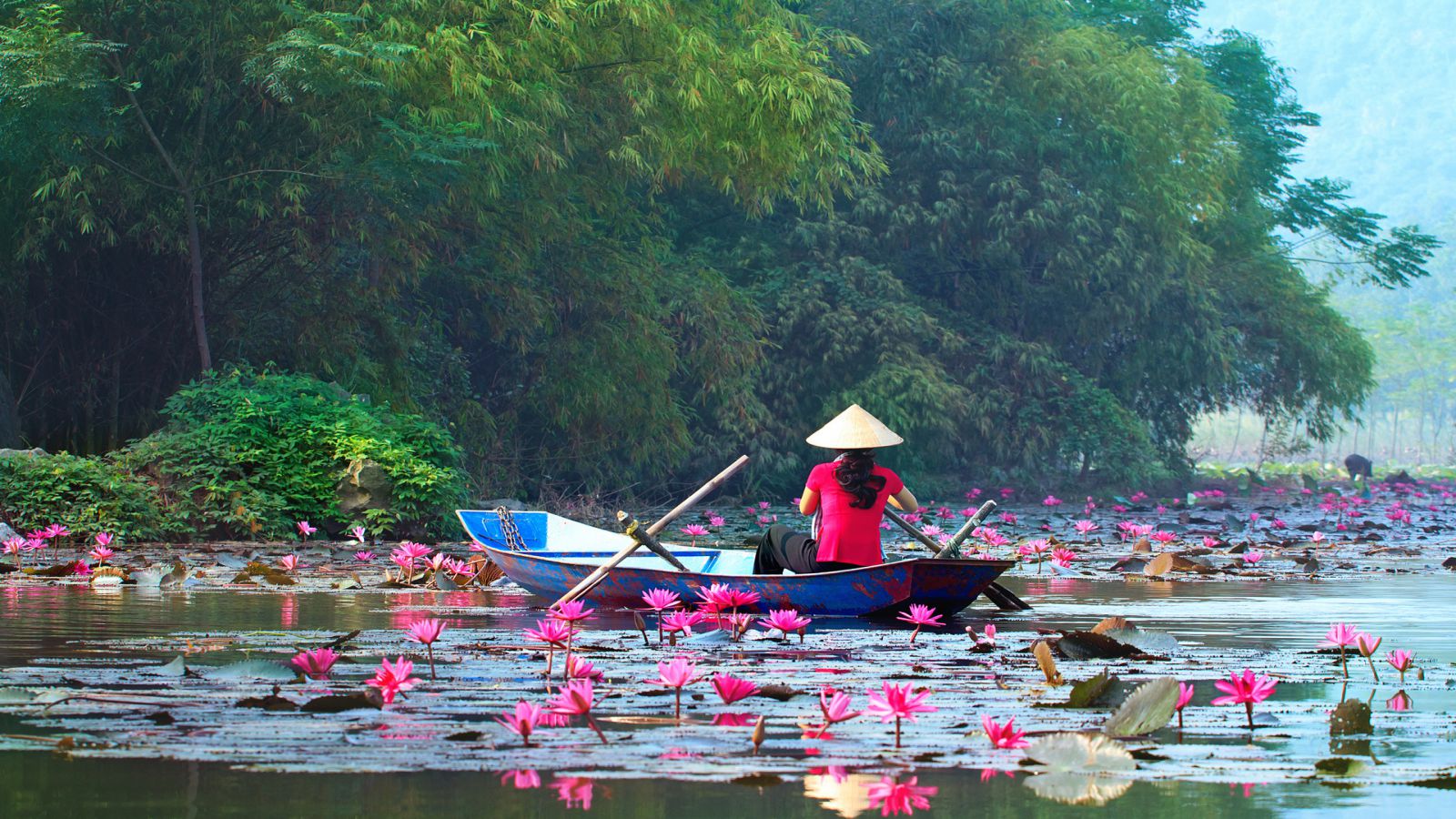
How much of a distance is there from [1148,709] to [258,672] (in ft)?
7.44

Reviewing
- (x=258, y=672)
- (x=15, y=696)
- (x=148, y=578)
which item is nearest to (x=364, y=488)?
(x=148, y=578)

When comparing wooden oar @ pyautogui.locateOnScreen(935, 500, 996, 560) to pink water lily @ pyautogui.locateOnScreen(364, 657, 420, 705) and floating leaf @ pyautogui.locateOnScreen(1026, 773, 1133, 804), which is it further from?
floating leaf @ pyautogui.locateOnScreen(1026, 773, 1133, 804)

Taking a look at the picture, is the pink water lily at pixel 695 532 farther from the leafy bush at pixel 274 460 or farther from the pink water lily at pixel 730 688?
the pink water lily at pixel 730 688

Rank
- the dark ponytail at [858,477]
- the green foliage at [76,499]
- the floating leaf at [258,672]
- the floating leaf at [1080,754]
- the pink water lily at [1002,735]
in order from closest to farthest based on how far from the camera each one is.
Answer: the floating leaf at [1080,754] < the pink water lily at [1002,735] < the floating leaf at [258,672] < the dark ponytail at [858,477] < the green foliage at [76,499]

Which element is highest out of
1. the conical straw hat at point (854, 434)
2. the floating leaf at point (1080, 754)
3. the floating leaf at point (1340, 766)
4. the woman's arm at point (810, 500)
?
the conical straw hat at point (854, 434)

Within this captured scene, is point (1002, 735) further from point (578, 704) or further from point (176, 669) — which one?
point (176, 669)

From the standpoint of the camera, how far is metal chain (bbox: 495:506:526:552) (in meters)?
8.95

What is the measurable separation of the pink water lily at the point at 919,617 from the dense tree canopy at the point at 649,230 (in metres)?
8.21

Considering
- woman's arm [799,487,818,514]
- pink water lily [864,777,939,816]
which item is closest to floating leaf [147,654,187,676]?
pink water lily [864,777,939,816]

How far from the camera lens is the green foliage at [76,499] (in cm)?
1123

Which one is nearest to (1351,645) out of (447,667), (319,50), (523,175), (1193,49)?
(447,667)

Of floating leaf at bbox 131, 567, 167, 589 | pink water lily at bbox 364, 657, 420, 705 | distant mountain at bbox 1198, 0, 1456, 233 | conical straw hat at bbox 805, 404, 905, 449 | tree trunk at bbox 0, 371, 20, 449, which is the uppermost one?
distant mountain at bbox 1198, 0, 1456, 233

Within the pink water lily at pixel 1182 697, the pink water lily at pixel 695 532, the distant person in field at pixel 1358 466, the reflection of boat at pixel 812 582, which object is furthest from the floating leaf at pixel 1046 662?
the distant person in field at pixel 1358 466

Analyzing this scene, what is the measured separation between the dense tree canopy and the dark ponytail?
7.50m
